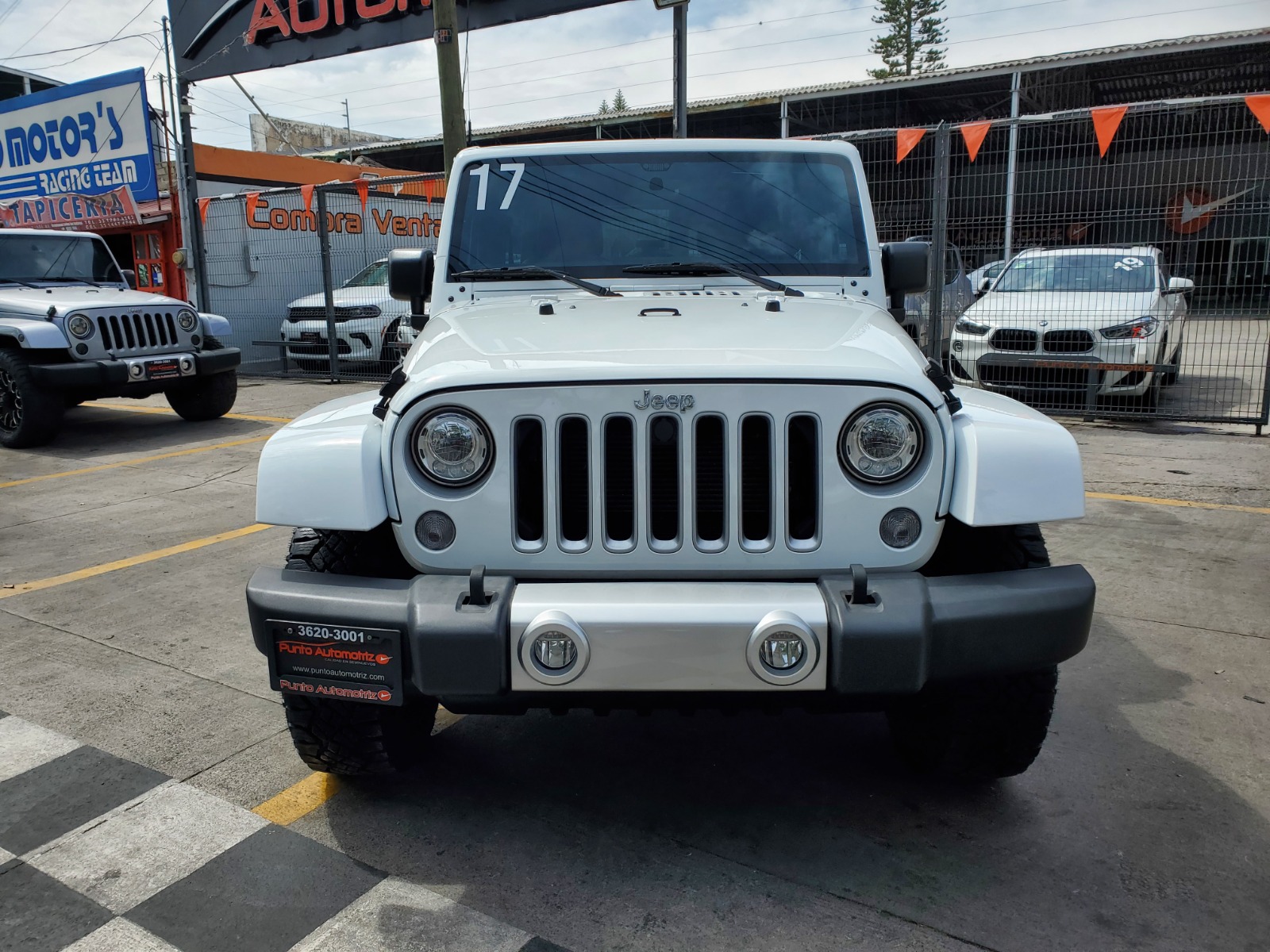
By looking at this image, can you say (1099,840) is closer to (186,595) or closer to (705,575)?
(705,575)

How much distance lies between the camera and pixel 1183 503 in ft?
19.2

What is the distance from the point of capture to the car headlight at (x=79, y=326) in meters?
8.21

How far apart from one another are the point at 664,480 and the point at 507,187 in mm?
1744

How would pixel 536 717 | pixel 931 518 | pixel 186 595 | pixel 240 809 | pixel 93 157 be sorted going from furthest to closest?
1. pixel 93 157
2. pixel 186 595
3. pixel 536 717
4. pixel 240 809
5. pixel 931 518

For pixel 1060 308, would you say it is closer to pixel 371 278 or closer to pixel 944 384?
pixel 944 384

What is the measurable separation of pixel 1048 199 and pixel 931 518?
6.64 m

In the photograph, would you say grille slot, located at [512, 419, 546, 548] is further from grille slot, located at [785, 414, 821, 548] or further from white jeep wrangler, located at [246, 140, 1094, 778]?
grille slot, located at [785, 414, 821, 548]

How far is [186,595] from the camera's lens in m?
4.43

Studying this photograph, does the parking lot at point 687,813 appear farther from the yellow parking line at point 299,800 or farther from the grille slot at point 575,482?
the grille slot at point 575,482

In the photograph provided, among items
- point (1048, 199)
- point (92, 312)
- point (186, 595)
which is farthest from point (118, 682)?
point (1048, 199)

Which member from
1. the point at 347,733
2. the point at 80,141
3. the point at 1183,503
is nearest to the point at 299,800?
the point at 347,733

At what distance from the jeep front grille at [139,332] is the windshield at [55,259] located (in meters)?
1.13

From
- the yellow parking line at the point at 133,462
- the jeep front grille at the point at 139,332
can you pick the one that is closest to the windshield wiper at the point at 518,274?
the yellow parking line at the point at 133,462

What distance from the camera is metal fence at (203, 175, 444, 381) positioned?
12.3 m
